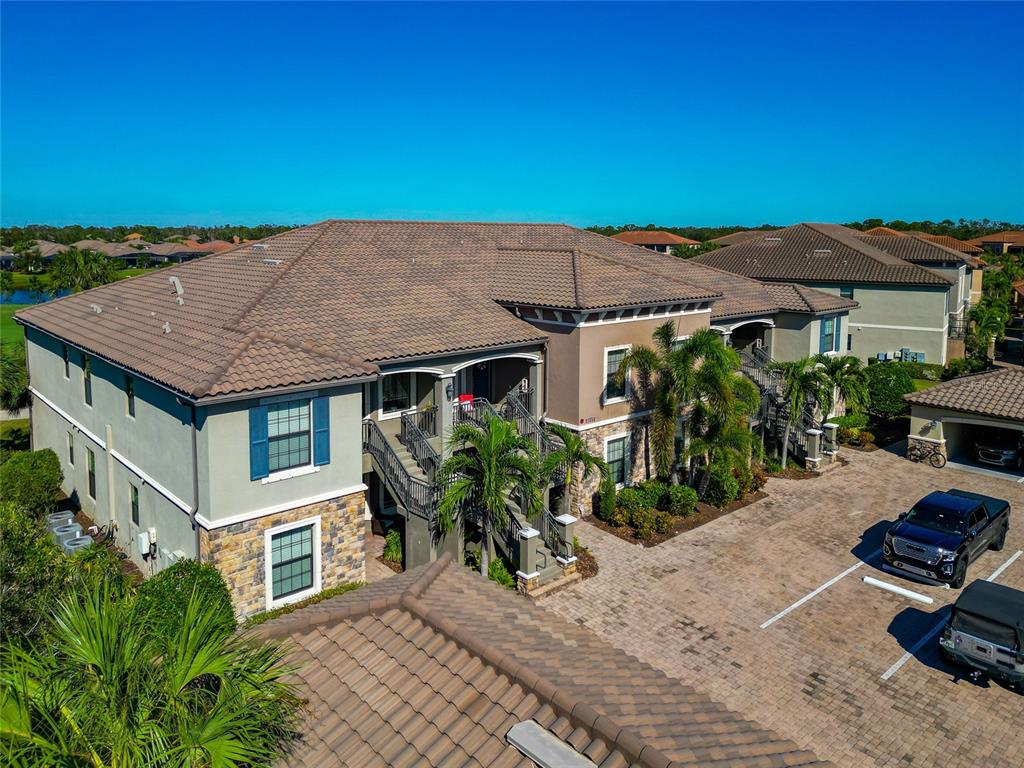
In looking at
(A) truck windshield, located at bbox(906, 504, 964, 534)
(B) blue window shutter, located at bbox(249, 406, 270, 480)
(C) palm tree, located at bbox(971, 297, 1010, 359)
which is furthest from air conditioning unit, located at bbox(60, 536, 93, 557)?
(C) palm tree, located at bbox(971, 297, 1010, 359)

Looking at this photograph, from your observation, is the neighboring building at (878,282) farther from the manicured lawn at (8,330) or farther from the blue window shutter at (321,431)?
the manicured lawn at (8,330)

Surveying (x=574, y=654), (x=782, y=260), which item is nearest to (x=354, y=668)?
(x=574, y=654)

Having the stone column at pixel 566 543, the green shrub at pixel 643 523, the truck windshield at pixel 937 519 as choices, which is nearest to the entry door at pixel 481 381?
the green shrub at pixel 643 523

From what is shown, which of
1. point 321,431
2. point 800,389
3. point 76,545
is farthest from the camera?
point 800,389

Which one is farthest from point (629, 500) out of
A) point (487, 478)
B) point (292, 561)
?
point (292, 561)

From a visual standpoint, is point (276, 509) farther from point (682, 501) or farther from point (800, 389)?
point (800, 389)

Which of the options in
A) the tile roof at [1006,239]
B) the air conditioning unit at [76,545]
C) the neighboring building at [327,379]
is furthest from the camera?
the tile roof at [1006,239]

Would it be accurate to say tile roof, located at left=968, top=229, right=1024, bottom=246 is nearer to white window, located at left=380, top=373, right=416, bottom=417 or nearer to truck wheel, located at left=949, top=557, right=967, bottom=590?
truck wheel, located at left=949, top=557, right=967, bottom=590
